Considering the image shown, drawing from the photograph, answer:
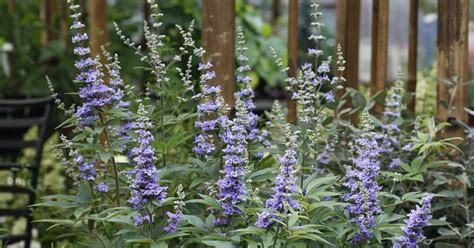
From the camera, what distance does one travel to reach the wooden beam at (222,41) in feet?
9.67

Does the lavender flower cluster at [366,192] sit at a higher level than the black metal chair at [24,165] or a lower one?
higher

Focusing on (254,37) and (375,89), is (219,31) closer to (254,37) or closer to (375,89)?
(375,89)

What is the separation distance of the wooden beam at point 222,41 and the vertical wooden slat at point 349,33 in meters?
0.91

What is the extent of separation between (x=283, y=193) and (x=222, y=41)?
35.9 inches

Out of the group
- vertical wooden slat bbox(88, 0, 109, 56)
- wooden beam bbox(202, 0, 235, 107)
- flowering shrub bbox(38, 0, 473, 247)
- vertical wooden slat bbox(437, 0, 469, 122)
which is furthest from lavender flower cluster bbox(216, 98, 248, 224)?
vertical wooden slat bbox(88, 0, 109, 56)

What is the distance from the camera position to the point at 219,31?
9.69 ft

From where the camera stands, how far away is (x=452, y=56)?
10.8 ft

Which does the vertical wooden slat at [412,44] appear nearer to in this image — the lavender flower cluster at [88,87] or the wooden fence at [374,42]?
the wooden fence at [374,42]

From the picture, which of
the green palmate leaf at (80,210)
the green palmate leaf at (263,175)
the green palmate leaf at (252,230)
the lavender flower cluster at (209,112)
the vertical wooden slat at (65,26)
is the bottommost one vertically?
the green palmate leaf at (80,210)

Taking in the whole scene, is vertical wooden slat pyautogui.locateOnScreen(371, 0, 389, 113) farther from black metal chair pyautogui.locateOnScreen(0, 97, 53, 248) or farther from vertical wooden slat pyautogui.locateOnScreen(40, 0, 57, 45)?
vertical wooden slat pyautogui.locateOnScreen(40, 0, 57, 45)

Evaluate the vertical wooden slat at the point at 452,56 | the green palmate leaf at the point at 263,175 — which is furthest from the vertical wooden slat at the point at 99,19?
the green palmate leaf at the point at 263,175

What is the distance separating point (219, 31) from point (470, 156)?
31.4 inches

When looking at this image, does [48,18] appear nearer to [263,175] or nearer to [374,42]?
[374,42]

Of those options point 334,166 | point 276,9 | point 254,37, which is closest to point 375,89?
point 334,166
